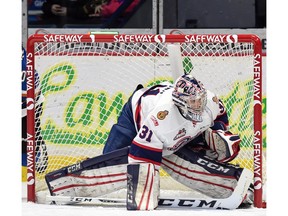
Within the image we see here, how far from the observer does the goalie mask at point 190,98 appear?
4.78 meters

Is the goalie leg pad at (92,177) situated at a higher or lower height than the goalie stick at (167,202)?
higher

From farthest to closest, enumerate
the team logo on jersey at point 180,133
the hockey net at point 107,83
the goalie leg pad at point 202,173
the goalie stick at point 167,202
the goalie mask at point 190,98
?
the hockey net at point 107,83 → the goalie leg pad at point 202,173 → the goalie stick at point 167,202 → the team logo on jersey at point 180,133 → the goalie mask at point 190,98

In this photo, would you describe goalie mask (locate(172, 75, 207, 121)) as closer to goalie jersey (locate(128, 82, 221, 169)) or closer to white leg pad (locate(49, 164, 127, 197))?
goalie jersey (locate(128, 82, 221, 169))

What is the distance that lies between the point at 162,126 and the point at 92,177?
640 mm

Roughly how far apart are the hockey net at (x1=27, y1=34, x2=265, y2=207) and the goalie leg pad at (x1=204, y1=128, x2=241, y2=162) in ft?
0.42

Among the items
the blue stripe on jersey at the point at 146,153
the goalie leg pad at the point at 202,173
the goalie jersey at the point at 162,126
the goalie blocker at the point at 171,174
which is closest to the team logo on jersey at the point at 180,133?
the goalie jersey at the point at 162,126

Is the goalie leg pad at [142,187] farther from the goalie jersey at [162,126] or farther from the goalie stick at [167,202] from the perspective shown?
the goalie stick at [167,202]

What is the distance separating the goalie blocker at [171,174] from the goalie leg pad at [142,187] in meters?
0.04

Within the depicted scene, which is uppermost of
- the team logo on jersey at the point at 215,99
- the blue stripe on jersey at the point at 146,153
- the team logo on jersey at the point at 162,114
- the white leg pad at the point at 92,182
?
the team logo on jersey at the point at 215,99

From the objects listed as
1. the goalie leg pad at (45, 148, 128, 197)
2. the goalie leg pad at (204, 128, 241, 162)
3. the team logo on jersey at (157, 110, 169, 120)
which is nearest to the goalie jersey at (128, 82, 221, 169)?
Result: the team logo on jersey at (157, 110, 169, 120)

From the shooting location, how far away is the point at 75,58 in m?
6.22

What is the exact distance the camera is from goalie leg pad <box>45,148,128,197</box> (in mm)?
5184

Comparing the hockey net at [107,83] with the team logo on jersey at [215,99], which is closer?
the team logo on jersey at [215,99]
